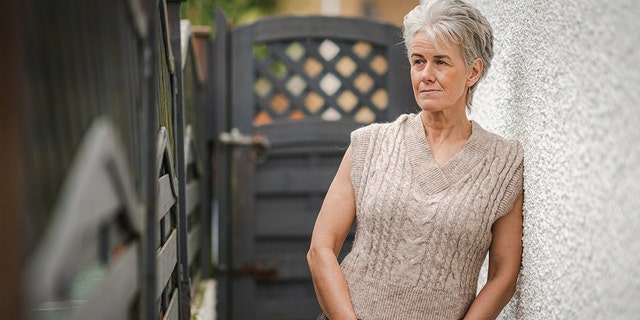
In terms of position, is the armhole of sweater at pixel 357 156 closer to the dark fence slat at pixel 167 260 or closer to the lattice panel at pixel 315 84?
the dark fence slat at pixel 167 260

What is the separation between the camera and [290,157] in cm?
381

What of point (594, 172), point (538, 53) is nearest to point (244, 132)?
point (538, 53)

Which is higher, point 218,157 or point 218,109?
point 218,109

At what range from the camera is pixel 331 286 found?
68.7 inches

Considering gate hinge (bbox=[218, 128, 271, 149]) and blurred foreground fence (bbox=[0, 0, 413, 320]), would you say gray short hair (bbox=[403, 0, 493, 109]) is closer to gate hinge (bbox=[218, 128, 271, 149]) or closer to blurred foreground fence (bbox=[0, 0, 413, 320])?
blurred foreground fence (bbox=[0, 0, 413, 320])

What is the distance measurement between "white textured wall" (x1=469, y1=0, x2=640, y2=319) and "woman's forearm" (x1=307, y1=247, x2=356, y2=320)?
15.7 inches

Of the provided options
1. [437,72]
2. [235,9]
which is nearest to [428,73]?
[437,72]

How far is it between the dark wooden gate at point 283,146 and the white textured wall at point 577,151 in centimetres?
193

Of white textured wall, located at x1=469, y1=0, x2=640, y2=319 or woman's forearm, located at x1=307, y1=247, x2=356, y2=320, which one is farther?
woman's forearm, located at x1=307, y1=247, x2=356, y2=320

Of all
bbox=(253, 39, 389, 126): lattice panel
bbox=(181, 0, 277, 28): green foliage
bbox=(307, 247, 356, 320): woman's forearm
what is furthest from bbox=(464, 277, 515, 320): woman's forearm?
bbox=(181, 0, 277, 28): green foliage

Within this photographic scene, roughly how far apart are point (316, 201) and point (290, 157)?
0.84 feet

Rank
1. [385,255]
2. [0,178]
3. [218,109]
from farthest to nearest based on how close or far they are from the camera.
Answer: [218,109] → [385,255] → [0,178]

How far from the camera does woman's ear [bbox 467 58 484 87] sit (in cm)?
175

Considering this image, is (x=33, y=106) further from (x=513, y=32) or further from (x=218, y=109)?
(x=218, y=109)
